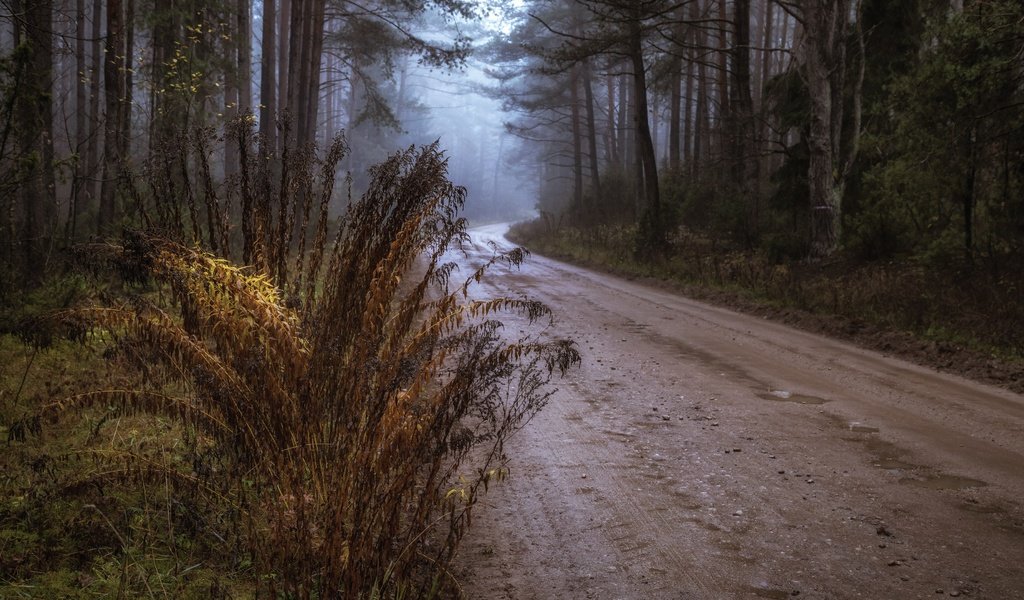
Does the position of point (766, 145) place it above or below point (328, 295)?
above

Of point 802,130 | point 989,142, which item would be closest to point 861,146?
point 802,130

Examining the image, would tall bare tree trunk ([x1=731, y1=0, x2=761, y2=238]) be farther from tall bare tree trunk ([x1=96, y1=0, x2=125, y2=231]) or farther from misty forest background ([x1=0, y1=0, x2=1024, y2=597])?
tall bare tree trunk ([x1=96, y1=0, x2=125, y2=231])

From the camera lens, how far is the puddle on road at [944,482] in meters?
4.34

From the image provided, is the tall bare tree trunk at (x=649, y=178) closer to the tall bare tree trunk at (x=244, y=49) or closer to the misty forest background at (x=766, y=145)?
the misty forest background at (x=766, y=145)

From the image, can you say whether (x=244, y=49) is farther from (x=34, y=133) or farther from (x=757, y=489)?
(x=757, y=489)

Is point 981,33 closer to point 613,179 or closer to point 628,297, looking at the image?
point 628,297

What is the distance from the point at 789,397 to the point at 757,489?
2.38 m

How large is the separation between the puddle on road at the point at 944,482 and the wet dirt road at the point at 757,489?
0.05ft

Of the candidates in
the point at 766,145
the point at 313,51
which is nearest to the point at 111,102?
the point at 313,51

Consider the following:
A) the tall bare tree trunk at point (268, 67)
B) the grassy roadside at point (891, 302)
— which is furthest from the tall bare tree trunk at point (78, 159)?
the grassy roadside at point (891, 302)

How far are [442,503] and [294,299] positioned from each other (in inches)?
57.0

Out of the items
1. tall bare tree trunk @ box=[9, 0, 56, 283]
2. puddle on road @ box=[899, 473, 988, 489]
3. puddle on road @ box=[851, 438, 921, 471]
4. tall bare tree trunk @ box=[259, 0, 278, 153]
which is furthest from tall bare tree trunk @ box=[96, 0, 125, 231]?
tall bare tree trunk @ box=[259, 0, 278, 153]

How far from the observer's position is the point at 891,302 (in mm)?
10320

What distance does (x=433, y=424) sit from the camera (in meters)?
3.06
